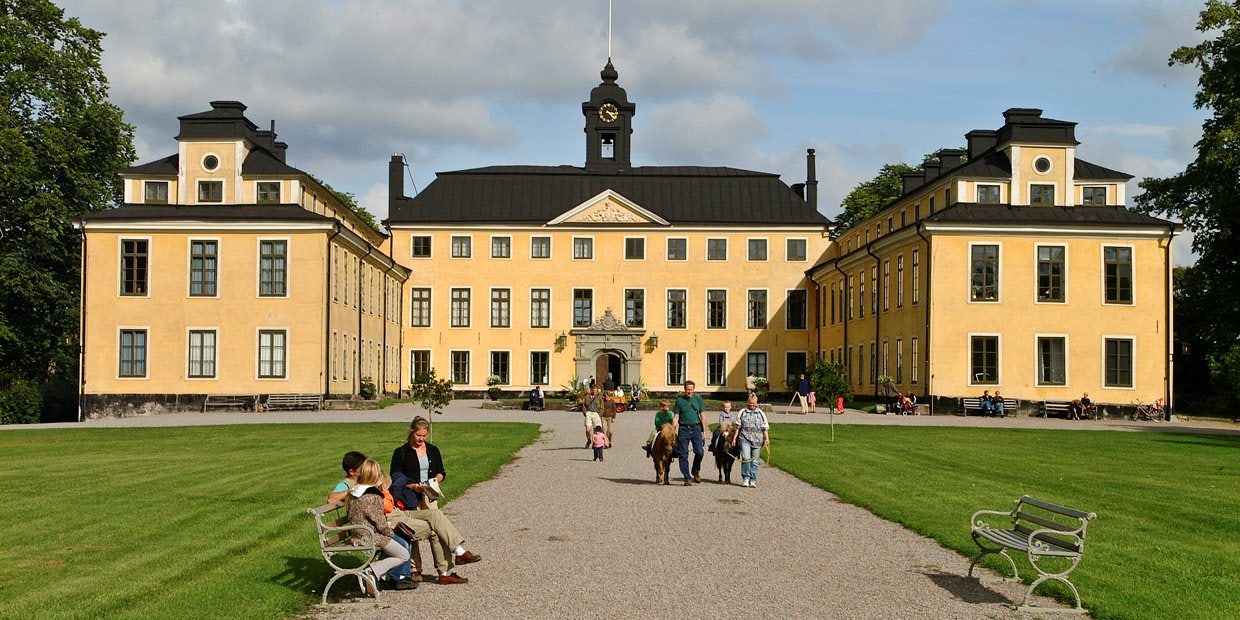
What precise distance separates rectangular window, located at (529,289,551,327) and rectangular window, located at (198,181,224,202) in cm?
1769

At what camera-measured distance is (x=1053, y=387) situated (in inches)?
1735

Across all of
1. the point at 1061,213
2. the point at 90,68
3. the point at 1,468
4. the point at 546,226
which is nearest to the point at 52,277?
the point at 90,68

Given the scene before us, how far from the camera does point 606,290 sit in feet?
201

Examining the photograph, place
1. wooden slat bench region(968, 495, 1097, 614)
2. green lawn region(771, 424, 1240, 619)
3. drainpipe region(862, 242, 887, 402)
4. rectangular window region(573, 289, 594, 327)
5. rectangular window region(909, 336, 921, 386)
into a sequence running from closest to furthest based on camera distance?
wooden slat bench region(968, 495, 1097, 614), green lawn region(771, 424, 1240, 619), rectangular window region(909, 336, 921, 386), drainpipe region(862, 242, 887, 402), rectangular window region(573, 289, 594, 327)

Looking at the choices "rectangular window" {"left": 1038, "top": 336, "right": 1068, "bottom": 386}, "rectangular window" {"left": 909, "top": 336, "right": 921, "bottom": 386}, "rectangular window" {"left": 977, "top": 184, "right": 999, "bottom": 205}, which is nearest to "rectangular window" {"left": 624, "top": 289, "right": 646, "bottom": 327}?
"rectangular window" {"left": 909, "top": 336, "right": 921, "bottom": 386}

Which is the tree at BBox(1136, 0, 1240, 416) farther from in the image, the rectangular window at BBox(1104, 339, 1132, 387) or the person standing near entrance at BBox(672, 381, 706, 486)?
the person standing near entrance at BBox(672, 381, 706, 486)

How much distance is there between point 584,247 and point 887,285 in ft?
55.0

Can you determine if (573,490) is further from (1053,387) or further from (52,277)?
(52,277)

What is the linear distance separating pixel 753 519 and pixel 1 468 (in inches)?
506

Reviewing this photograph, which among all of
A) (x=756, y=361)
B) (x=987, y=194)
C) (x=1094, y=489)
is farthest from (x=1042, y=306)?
(x=1094, y=489)

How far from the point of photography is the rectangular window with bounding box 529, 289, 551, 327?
61.2 m

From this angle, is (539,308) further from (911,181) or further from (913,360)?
(913,360)

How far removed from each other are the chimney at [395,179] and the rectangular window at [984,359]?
31.0 metres

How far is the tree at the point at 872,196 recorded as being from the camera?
229ft
